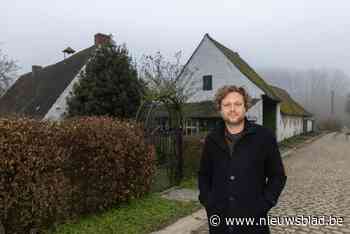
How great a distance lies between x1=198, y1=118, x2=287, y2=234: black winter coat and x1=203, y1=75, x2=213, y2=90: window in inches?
912

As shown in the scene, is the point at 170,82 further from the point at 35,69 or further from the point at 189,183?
the point at 35,69

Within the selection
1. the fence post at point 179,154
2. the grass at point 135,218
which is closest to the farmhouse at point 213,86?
the fence post at point 179,154

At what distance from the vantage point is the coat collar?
123 inches

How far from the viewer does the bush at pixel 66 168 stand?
183 inches

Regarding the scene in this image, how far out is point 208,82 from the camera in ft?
86.2

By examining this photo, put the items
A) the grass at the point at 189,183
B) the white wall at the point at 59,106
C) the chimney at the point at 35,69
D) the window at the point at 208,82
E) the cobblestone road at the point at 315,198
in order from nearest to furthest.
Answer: the cobblestone road at the point at 315,198 < the grass at the point at 189,183 < the white wall at the point at 59,106 < the window at the point at 208,82 < the chimney at the point at 35,69

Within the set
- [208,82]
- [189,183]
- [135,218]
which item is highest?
[208,82]

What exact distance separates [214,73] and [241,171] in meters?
23.4

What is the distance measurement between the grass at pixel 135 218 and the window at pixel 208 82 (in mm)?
18837

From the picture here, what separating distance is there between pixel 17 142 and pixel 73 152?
4.49 ft

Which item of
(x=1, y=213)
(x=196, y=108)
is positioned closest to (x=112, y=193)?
(x=1, y=213)

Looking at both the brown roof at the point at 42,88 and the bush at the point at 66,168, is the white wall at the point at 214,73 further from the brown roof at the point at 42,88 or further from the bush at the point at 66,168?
the bush at the point at 66,168

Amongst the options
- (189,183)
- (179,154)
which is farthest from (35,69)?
(189,183)

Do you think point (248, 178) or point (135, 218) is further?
point (135, 218)
